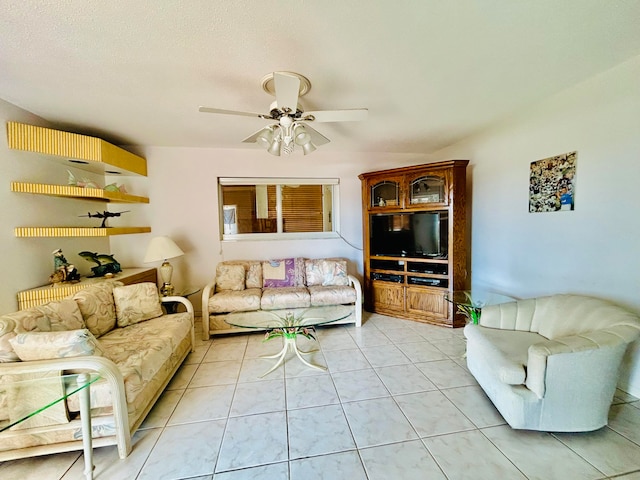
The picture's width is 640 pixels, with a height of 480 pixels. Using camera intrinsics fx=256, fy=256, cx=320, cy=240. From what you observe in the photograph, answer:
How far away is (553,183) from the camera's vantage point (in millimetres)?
2379

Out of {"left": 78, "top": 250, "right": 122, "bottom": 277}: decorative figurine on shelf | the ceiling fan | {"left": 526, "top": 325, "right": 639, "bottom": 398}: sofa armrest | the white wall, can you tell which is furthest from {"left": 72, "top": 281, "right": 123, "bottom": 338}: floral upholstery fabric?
the white wall

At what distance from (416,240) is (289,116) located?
7.76ft

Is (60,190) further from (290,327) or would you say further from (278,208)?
(290,327)

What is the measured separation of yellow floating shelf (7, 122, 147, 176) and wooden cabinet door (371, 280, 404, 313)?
3553mm

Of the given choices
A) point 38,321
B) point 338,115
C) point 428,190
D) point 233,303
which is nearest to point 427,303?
point 428,190

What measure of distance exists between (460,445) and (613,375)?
3.26ft

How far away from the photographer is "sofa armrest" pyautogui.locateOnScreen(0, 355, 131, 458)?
1.29 m

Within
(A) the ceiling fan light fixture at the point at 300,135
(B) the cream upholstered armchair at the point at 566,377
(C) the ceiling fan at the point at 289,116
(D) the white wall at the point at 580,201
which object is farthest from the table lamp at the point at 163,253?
(D) the white wall at the point at 580,201

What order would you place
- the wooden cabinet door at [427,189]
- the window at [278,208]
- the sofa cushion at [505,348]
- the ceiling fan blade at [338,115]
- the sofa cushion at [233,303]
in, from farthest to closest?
1. the window at [278,208]
2. the wooden cabinet door at [427,189]
3. the sofa cushion at [233,303]
4. the ceiling fan blade at [338,115]
5. the sofa cushion at [505,348]

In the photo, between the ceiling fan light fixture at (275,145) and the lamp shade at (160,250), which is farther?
the lamp shade at (160,250)

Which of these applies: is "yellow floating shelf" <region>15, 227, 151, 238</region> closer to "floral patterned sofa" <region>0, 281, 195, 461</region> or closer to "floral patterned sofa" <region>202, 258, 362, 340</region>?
"floral patterned sofa" <region>0, 281, 195, 461</region>

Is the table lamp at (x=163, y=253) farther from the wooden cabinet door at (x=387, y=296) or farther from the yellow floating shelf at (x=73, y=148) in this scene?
the wooden cabinet door at (x=387, y=296)

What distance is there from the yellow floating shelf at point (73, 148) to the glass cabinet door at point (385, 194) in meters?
3.15

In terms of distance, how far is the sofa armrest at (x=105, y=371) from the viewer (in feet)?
4.25
